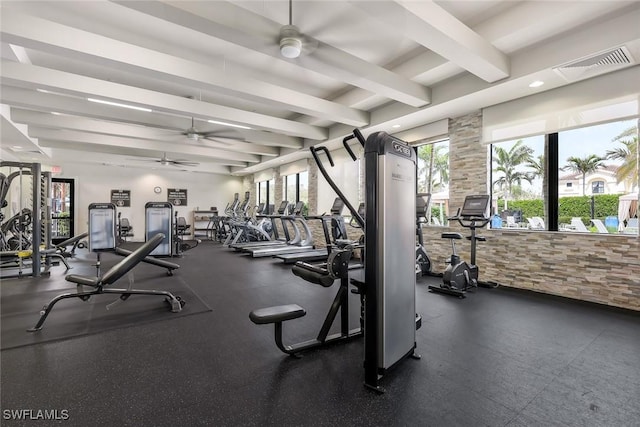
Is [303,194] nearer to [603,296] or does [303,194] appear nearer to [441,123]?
[441,123]

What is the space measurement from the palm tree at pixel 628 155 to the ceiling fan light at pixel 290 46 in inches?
163

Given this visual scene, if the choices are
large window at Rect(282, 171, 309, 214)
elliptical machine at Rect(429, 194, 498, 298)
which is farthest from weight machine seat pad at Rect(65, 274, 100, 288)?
large window at Rect(282, 171, 309, 214)

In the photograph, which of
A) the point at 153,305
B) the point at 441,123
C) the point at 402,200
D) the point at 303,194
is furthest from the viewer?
the point at 303,194

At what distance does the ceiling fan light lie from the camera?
10.1ft

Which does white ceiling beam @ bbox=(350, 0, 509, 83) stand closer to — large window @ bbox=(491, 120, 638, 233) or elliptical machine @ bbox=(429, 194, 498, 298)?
large window @ bbox=(491, 120, 638, 233)

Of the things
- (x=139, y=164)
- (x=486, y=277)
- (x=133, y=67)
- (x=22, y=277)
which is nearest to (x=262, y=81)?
(x=133, y=67)

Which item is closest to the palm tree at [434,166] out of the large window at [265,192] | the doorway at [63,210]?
the large window at [265,192]

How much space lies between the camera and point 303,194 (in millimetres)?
9984

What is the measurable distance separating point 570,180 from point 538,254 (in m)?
1.14

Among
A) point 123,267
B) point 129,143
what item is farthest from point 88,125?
point 123,267

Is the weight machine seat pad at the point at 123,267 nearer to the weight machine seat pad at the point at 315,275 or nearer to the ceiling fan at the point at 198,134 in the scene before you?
the weight machine seat pad at the point at 315,275

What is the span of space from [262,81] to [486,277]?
16.0ft

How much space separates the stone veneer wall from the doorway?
12.1 metres

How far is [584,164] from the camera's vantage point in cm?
411
